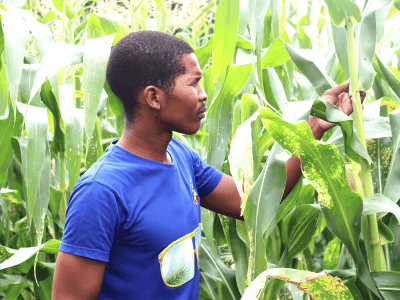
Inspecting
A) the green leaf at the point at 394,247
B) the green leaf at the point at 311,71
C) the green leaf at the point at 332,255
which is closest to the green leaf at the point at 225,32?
the green leaf at the point at 311,71

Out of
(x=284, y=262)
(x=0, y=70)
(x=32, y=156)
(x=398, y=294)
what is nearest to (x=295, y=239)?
(x=284, y=262)

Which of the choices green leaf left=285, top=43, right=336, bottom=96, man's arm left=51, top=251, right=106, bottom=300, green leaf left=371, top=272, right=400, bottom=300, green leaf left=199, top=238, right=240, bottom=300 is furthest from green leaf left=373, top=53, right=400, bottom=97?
man's arm left=51, top=251, right=106, bottom=300

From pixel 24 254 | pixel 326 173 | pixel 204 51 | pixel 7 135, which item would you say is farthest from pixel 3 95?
pixel 326 173

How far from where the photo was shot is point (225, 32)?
68cm

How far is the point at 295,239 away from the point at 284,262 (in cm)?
6

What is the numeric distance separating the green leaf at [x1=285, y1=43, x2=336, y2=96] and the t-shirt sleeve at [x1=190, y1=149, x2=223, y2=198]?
26cm

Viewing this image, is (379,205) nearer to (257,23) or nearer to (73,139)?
(257,23)

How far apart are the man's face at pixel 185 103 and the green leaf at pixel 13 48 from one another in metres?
0.27

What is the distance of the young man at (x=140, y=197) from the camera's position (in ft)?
1.88

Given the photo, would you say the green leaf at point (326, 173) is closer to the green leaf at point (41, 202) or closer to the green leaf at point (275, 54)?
the green leaf at point (275, 54)

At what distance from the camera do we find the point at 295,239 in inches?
33.7

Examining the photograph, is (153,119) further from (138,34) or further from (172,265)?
(172,265)

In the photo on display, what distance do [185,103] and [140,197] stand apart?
0.54 feet

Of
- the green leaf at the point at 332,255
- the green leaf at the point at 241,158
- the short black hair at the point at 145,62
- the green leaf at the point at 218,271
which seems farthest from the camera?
the green leaf at the point at 332,255
